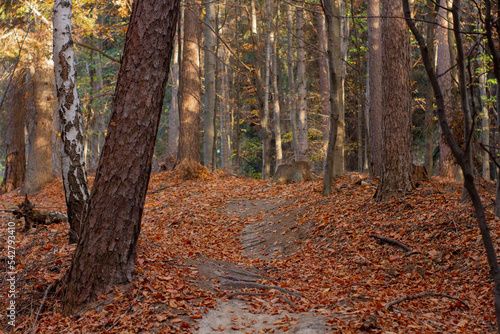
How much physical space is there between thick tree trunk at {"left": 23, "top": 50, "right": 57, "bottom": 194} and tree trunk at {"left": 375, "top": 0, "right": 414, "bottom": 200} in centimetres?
1149

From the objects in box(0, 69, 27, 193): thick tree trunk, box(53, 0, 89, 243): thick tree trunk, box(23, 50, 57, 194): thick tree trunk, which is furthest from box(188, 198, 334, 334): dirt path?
box(0, 69, 27, 193): thick tree trunk

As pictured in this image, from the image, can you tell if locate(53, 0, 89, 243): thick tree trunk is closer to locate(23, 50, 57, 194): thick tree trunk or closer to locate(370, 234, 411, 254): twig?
locate(370, 234, 411, 254): twig

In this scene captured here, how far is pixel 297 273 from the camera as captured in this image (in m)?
5.92

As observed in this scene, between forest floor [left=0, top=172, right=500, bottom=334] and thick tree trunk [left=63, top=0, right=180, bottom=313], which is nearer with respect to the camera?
forest floor [left=0, top=172, right=500, bottom=334]

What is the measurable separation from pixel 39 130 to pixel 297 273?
1176cm

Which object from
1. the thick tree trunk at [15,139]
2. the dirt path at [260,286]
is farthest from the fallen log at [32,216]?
the thick tree trunk at [15,139]

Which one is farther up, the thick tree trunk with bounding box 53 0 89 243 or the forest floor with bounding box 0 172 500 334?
the thick tree trunk with bounding box 53 0 89 243

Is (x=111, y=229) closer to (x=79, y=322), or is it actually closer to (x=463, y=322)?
(x=79, y=322)

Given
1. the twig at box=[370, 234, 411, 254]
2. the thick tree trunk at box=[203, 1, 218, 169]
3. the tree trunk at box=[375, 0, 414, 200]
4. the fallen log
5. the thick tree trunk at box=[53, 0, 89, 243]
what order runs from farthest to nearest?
the thick tree trunk at box=[203, 1, 218, 169] < the tree trunk at box=[375, 0, 414, 200] < the fallen log < the twig at box=[370, 234, 411, 254] < the thick tree trunk at box=[53, 0, 89, 243]

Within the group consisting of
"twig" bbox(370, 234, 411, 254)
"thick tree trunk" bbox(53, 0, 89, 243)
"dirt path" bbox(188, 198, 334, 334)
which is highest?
"thick tree trunk" bbox(53, 0, 89, 243)

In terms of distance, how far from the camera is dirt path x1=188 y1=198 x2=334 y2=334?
12.2 feet

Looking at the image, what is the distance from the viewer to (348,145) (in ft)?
79.0

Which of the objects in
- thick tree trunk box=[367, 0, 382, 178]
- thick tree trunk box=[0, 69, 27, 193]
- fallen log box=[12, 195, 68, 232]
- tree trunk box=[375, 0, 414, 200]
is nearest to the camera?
fallen log box=[12, 195, 68, 232]

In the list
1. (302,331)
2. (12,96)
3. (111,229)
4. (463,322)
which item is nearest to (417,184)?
(463,322)
